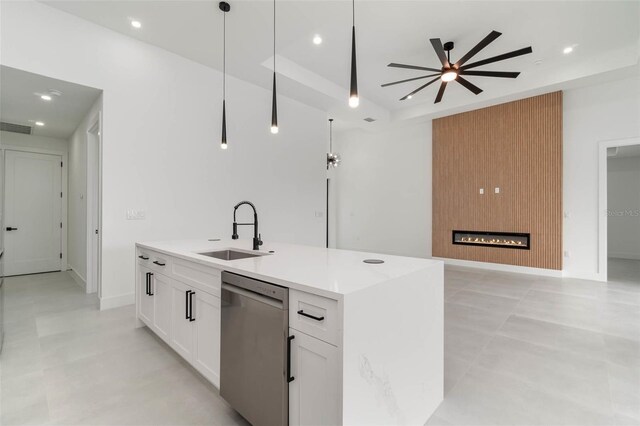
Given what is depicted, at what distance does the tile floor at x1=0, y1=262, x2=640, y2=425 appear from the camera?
65.4 inches

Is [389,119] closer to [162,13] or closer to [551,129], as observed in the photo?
[551,129]

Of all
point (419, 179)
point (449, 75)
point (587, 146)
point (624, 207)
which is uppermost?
point (449, 75)

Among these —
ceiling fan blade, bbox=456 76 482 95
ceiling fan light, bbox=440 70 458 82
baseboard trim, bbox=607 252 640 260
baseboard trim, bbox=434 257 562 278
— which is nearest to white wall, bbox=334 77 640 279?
baseboard trim, bbox=434 257 562 278

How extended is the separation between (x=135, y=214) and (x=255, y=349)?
314 centimetres

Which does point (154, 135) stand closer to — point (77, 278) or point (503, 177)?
point (77, 278)

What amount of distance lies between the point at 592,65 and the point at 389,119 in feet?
12.0

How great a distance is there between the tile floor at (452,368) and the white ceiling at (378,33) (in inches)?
136

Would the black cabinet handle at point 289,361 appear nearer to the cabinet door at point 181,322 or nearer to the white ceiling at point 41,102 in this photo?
the cabinet door at point 181,322

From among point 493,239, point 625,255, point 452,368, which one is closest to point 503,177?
point 493,239

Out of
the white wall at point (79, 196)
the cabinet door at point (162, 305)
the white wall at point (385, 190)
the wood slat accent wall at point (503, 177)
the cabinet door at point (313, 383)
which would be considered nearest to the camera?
the cabinet door at point (313, 383)

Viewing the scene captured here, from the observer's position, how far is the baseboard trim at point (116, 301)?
3.41m

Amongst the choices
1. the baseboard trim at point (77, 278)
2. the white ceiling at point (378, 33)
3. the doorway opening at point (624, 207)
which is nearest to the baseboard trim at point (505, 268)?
the doorway opening at point (624, 207)

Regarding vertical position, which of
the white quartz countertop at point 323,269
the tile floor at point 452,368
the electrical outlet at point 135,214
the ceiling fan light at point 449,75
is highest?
the ceiling fan light at point 449,75

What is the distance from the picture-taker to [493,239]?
19.2 ft
